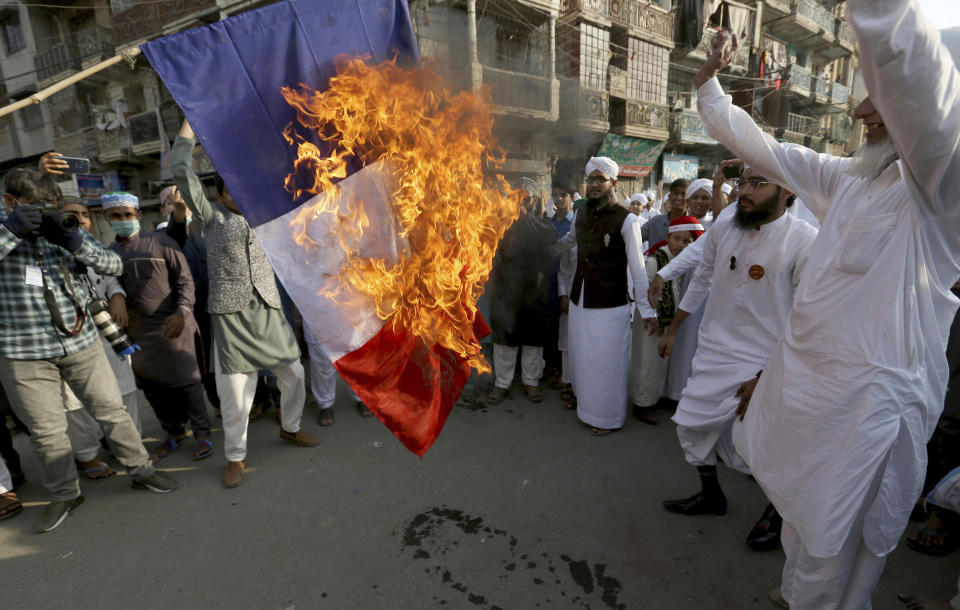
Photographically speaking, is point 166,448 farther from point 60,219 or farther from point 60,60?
point 60,60

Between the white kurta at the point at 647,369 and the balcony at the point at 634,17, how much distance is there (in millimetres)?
11195

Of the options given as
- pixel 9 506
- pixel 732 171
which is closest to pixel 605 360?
pixel 732 171

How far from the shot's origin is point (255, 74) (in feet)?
6.29

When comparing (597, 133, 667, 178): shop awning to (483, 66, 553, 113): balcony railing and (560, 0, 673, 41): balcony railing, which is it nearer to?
(560, 0, 673, 41): balcony railing

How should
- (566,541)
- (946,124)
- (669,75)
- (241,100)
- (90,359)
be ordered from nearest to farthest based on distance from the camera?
(946,124), (241,100), (566,541), (90,359), (669,75)

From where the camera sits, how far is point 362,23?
2.05 meters

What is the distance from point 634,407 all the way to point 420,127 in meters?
3.47

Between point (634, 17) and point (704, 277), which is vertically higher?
point (634, 17)

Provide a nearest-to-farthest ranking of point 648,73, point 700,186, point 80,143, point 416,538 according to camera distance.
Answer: point 416,538 → point 700,186 → point 648,73 → point 80,143

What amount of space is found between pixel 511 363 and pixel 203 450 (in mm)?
2935

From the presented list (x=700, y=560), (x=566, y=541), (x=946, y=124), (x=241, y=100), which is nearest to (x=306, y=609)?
(x=566, y=541)

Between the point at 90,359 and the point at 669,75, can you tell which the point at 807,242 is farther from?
the point at 669,75

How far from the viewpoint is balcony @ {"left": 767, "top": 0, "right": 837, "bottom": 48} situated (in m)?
19.6

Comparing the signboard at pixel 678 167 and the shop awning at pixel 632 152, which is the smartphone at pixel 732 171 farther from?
the signboard at pixel 678 167
